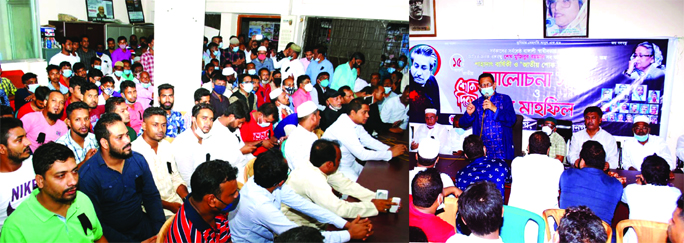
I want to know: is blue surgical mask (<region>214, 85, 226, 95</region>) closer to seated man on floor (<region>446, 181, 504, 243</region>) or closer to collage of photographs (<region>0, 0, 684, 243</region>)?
collage of photographs (<region>0, 0, 684, 243</region>)

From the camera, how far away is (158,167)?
251 centimetres

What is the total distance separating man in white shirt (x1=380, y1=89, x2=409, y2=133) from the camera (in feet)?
9.37

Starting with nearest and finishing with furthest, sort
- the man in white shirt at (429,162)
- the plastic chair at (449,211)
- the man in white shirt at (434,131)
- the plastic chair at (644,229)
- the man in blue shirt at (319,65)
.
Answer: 1. the man in blue shirt at (319,65)
2. the plastic chair at (644,229)
3. the plastic chair at (449,211)
4. the man in white shirt at (429,162)
5. the man in white shirt at (434,131)

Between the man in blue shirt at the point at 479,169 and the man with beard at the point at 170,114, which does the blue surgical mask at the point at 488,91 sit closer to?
the man in blue shirt at the point at 479,169

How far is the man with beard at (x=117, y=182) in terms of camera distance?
2.30 m

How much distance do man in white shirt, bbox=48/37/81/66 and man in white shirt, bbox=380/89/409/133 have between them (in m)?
1.67

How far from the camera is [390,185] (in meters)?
2.83

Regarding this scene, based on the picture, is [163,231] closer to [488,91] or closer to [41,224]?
[41,224]

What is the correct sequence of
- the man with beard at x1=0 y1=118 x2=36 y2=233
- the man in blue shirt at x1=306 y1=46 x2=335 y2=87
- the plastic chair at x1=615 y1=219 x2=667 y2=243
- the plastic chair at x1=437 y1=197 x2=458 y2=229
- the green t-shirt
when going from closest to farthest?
the green t-shirt, the man with beard at x1=0 y1=118 x2=36 y2=233, the man in blue shirt at x1=306 y1=46 x2=335 y2=87, the plastic chair at x1=615 y1=219 x2=667 y2=243, the plastic chair at x1=437 y1=197 x2=458 y2=229

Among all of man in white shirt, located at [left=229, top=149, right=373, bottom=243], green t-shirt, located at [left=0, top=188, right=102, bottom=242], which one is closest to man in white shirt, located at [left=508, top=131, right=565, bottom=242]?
man in white shirt, located at [left=229, top=149, right=373, bottom=243]

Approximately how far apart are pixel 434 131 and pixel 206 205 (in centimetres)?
185

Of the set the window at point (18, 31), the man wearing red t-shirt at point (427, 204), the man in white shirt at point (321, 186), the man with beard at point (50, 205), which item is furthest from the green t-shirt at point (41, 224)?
the man wearing red t-shirt at point (427, 204)

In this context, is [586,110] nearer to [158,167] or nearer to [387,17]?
[387,17]

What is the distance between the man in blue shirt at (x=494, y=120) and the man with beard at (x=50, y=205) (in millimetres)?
2491
